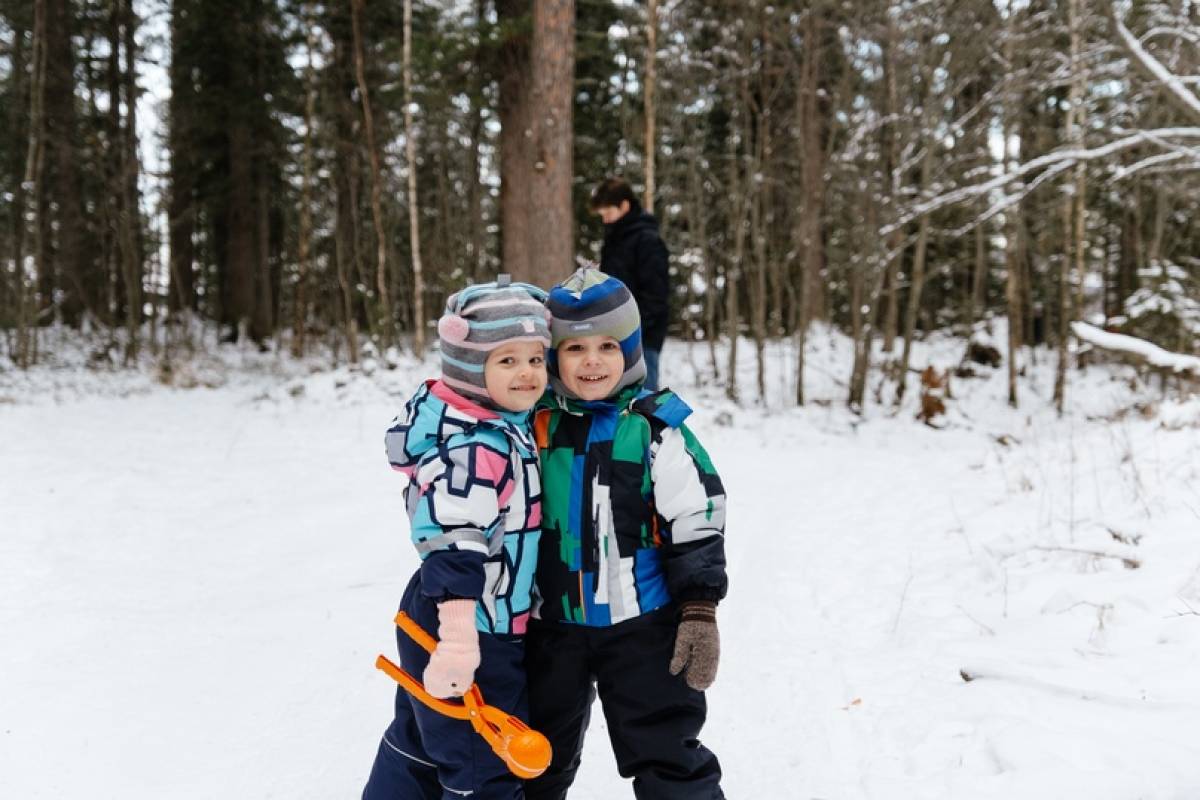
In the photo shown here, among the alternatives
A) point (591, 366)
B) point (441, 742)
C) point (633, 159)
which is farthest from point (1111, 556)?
point (633, 159)

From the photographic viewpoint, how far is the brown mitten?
1903 millimetres

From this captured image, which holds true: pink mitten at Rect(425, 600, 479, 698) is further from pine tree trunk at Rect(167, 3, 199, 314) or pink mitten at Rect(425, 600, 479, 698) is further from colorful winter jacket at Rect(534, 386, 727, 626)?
pine tree trunk at Rect(167, 3, 199, 314)

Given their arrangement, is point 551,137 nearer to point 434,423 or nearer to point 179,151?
point 434,423

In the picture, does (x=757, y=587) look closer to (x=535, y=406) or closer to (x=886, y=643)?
(x=886, y=643)

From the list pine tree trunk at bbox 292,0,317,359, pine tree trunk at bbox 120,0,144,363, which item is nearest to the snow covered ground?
pine tree trunk at bbox 120,0,144,363

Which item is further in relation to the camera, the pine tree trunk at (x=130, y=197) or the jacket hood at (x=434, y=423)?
the pine tree trunk at (x=130, y=197)

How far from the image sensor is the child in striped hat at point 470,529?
1785 millimetres

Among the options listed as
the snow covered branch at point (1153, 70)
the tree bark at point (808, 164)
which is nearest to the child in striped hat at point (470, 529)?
the snow covered branch at point (1153, 70)

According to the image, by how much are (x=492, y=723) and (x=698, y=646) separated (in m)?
0.53

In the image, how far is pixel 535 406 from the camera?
7.08 ft

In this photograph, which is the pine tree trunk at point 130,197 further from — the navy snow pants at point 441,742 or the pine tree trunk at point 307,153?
the navy snow pants at point 441,742

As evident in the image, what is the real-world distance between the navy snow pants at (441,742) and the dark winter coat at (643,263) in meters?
4.04

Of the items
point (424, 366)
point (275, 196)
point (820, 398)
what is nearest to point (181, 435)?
point (424, 366)

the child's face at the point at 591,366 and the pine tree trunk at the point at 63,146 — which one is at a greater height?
the pine tree trunk at the point at 63,146
